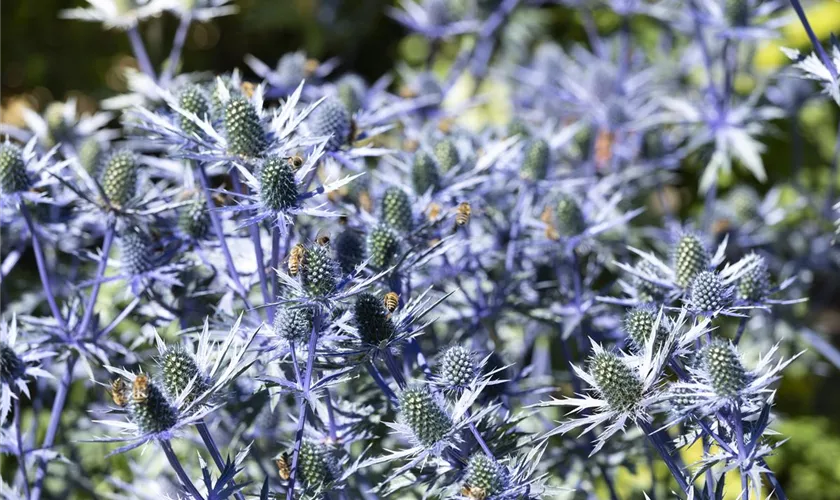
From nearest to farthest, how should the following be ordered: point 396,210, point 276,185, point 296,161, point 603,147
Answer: point 276,185, point 296,161, point 396,210, point 603,147

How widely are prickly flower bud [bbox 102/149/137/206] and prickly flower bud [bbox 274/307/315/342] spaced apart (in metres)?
0.50

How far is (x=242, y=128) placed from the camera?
4.41 ft

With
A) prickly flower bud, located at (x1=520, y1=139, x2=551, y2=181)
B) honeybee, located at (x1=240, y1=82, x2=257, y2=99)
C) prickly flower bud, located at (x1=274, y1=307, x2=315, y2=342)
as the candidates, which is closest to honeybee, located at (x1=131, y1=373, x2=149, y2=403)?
prickly flower bud, located at (x1=274, y1=307, x2=315, y2=342)

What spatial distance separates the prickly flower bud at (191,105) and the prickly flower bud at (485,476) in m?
0.77

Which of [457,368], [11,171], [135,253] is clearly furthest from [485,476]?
[11,171]

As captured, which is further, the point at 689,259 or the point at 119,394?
the point at 689,259

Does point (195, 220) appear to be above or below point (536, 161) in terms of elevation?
above

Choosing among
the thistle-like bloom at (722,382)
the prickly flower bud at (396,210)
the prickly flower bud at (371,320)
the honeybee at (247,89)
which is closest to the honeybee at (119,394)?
the prickly flower bud at (371,320)

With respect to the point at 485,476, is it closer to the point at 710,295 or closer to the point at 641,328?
the point at 641,328

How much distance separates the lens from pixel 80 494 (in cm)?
214

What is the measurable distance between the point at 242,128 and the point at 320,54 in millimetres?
2508

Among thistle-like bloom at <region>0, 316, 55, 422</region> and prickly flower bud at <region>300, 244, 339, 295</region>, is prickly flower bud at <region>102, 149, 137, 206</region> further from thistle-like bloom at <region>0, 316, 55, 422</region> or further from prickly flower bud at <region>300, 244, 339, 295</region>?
prickly flower bud at <region>300, 244, 339, 295</region>

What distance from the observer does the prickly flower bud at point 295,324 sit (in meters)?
1.32

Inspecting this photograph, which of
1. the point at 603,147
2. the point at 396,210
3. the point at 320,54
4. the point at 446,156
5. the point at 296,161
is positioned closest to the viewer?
the point at 296,161
